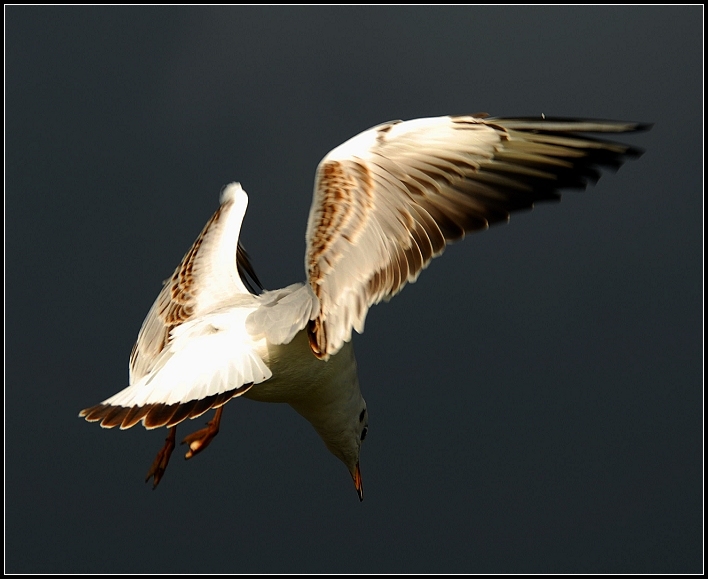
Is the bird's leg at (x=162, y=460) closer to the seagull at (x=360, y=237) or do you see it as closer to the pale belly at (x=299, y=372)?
the seagull at (x=360, y=237)

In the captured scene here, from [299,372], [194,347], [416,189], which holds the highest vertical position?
[416,189]

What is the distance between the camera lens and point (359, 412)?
25.4ft

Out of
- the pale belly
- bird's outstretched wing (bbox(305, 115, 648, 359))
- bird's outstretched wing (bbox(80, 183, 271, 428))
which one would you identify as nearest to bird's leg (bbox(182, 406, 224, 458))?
the pale belly

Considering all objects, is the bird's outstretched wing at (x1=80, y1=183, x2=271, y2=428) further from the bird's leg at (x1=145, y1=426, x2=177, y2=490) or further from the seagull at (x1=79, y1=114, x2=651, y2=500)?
the bird's leg at (x1=145, y1=426, x2=177, y2=490)

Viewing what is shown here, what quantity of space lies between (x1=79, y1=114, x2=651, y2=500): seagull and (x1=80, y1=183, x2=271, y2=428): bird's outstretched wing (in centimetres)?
1

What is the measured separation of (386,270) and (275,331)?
2.33 feet

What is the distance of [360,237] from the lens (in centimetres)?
611

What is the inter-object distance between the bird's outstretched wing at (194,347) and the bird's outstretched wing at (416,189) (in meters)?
0.53

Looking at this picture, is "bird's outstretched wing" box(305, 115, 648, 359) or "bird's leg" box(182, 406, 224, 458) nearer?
"bird's outstretched wing" box(305, 115, 648, 359)

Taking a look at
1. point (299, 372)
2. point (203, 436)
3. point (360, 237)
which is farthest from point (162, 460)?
point (360, 237)

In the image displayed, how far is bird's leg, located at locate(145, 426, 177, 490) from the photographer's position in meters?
7.23

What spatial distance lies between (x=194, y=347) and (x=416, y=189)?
5.00 feet

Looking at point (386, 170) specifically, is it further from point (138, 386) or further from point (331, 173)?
point (138, 386)

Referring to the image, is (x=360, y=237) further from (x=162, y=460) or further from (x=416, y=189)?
(x=162, y=460)
